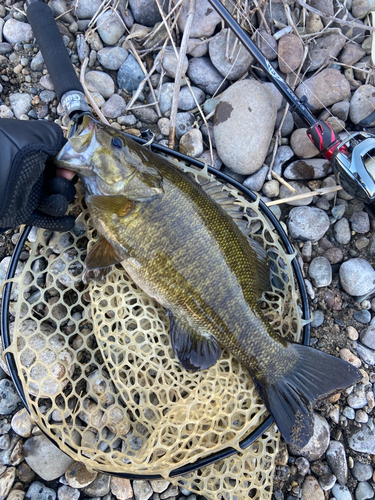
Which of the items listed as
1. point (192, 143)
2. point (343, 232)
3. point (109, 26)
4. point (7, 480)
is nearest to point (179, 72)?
point (192, 143)

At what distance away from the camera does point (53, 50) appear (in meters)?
2.88

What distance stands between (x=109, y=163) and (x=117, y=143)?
0.16 m

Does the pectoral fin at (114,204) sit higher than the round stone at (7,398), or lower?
higher

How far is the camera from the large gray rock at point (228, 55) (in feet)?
11.6

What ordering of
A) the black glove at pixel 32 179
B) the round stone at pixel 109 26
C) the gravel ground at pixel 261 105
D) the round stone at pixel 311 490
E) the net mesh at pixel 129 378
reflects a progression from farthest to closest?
the round stone at pixel 109 26, the gravel ground at pixel 261 105, the round stone at pixel 311 490, the net mesh at pixel 129 378, the black glove at pixel 32 179

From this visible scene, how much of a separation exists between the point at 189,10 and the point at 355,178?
7.19 feet

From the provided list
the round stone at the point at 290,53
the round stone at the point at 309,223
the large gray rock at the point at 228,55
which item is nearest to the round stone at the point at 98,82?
the large gray rock at the point at 228,55

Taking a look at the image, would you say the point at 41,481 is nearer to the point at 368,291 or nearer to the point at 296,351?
the point at 296,351

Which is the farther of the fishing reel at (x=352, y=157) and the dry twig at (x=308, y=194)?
the dry twig at (x=308, y=194)

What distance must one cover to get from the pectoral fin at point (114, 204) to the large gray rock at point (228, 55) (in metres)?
1.86

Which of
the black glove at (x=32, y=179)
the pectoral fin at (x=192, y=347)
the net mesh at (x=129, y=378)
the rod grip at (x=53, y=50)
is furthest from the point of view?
the rod grip at (x=53, y=50)

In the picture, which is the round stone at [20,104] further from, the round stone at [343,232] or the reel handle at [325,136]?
the round stone at [343,232]

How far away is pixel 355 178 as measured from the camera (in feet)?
9.29

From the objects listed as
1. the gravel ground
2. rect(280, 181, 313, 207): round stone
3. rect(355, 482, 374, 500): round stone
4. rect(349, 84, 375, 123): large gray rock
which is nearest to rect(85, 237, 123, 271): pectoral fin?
the gravel ground
